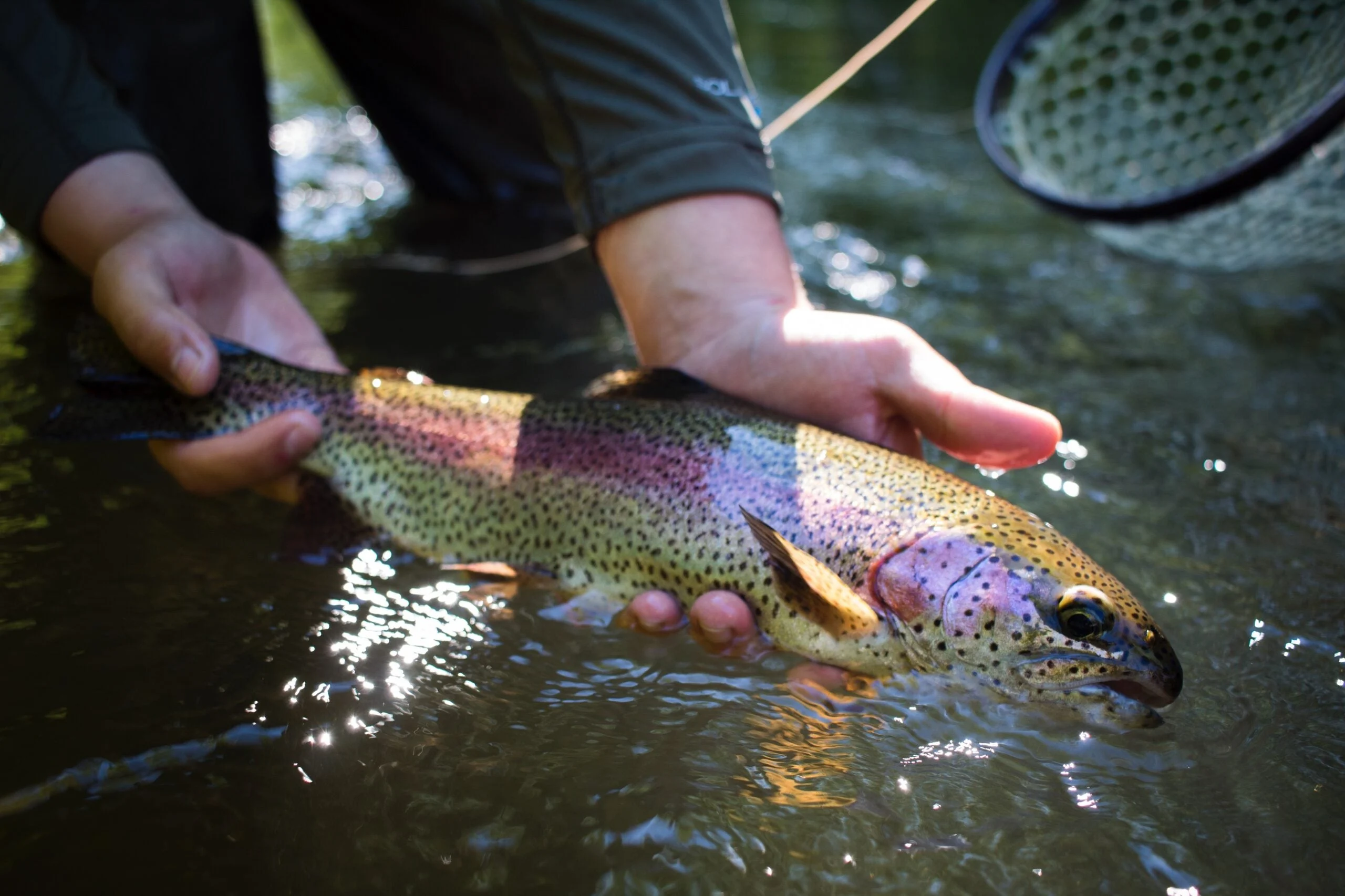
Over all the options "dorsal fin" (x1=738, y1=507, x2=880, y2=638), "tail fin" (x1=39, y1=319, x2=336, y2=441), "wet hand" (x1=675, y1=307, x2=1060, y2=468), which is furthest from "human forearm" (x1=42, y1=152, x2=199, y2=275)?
"dorsal fin" (x1=738, y1=507, x2=880, y2=638)

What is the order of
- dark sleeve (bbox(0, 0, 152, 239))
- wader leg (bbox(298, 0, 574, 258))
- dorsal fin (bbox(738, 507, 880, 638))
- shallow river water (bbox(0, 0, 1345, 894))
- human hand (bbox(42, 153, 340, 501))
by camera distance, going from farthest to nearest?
wader leg (bbox(298, 0, 574, 258)), dark sleeve (bbox(0, 0, 152, 239)), human hand (bbox(42, 153, 340, 501)), dorsal fin (bbox(738, 507, 880, 638)), shallow river water (bbox(0, 0, 1345, 894))

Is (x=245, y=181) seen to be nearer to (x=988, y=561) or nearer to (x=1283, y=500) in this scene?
(x=988, y=561)

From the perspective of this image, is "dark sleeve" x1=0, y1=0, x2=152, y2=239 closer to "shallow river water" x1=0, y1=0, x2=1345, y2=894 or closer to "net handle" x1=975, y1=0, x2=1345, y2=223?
"shallow river water" x1=0, y1=0, x2=1345, y2=894

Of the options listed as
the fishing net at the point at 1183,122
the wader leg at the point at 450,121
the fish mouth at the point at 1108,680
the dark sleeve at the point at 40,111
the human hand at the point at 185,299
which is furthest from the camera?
the wader leg at the point at 450,121

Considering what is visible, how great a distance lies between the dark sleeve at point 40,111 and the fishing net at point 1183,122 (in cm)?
336

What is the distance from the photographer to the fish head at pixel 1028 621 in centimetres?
201

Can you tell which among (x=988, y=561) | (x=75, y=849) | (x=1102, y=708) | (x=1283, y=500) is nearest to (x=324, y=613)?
(x=75, y=849)

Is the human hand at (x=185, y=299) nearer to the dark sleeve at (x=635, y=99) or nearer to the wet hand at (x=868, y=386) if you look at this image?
the dark sleeve at (x=635, y=99)

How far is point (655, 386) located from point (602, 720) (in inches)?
37.6

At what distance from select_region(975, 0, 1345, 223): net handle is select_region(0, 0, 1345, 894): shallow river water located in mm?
688

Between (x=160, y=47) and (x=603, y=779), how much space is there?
379 cm

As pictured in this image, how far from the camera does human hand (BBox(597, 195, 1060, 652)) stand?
233 cm

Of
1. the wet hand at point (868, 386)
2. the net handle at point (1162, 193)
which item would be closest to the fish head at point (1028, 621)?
the wet hand at point (868, 386)

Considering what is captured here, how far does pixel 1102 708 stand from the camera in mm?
2020
